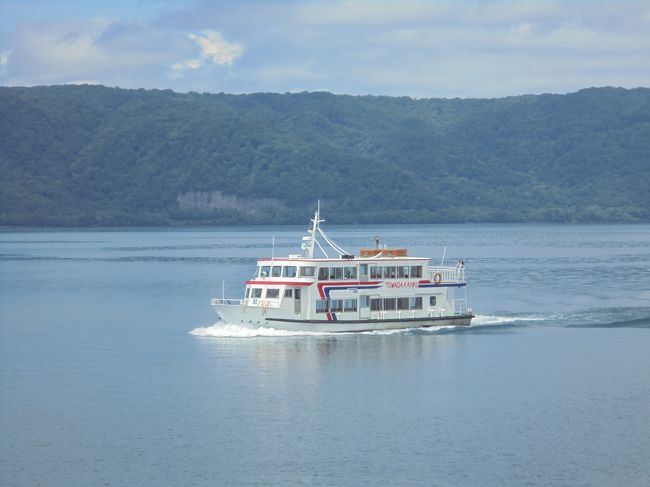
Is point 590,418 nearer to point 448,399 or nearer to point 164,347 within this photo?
point 448,399

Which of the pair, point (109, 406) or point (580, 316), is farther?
point (580, 316)

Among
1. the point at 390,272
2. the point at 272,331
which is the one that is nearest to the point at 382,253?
the point at 390,272

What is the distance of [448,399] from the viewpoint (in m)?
57.1

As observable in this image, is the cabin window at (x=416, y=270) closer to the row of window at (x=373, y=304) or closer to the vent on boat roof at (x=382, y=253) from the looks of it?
the vent on boat roof at (x=382, y=253)

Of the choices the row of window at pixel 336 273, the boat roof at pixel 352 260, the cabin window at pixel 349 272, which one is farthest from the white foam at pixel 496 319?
the row of window at pixel 336 273

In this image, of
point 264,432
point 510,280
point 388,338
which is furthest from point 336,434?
point 510,280

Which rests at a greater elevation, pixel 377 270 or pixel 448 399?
pixel 377 270

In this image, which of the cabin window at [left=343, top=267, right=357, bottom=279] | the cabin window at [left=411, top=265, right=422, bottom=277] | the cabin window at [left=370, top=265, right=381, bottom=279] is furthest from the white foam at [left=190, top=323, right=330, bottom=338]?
the cabin window at [left=411, top=265, right=422, bottom=277]

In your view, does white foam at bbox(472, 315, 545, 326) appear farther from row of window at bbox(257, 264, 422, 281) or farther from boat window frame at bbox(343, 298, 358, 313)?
boat window frame at bbox(343, 298, 358, 313)

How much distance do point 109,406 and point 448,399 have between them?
14.7 m

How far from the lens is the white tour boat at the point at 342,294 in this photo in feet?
239

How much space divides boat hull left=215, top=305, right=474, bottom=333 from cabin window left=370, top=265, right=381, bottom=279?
2532 millimetres

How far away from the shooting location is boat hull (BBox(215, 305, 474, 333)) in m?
72.8

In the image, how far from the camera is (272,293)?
73.0 metres
